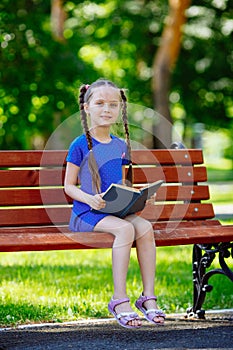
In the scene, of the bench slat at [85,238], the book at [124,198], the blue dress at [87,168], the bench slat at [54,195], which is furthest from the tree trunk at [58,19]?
the book at [124,198]

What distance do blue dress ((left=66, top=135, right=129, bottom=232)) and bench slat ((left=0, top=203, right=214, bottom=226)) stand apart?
18.1 inches

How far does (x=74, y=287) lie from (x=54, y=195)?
120cm

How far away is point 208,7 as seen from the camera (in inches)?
1135

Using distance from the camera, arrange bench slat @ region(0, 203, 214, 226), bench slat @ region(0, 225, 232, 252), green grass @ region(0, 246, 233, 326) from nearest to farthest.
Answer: bench slat @ region(0, 225, 232, 252) → bench slat @ region(0, 203, 214, 226) → green grass @ region(0, 246, 233, 326)

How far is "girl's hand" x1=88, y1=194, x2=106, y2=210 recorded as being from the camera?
171 inches

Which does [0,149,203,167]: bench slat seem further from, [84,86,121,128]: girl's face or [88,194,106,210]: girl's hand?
[88,194,106,210]: girl's hand

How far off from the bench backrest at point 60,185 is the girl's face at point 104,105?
2.13 feet

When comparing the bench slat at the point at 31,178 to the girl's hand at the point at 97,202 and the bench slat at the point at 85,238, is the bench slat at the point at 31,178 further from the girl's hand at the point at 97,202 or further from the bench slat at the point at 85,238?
the girl's hand at the point at 97,202

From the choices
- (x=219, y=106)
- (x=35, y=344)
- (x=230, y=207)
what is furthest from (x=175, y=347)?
(x=219, y=106)

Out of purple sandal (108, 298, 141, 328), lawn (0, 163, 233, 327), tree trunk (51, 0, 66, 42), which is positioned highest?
tree trunk (51, 0, 66, 42)

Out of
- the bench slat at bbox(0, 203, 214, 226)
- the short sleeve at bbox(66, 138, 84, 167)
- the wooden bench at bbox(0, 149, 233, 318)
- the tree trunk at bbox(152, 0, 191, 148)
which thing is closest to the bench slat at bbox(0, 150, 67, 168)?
the wooden bench at bbox(0, 149, 233, 318)

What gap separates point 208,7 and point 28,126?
1150 centimetres

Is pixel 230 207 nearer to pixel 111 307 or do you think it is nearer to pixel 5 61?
pixel 5 61

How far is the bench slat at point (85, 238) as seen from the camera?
422cm
